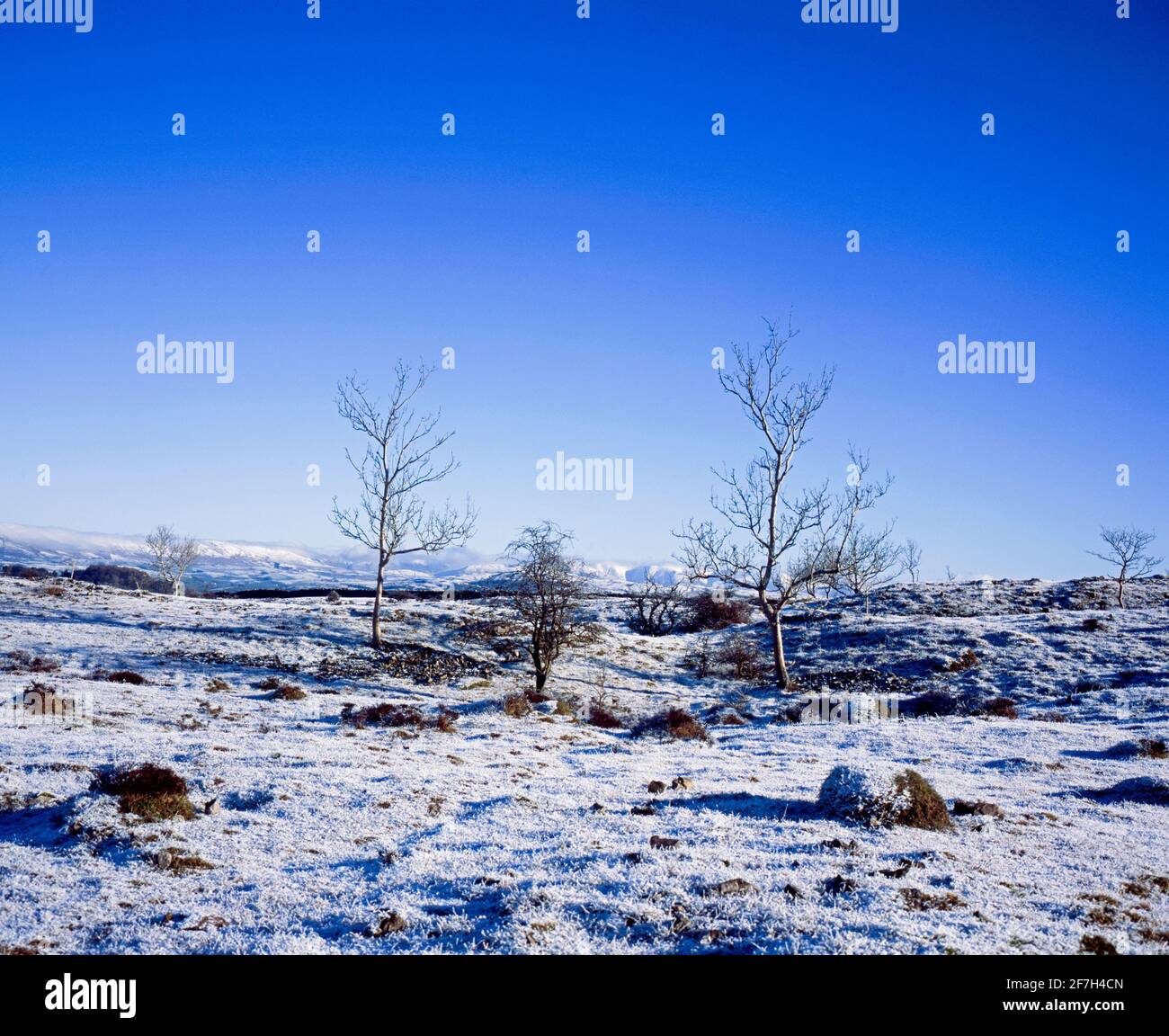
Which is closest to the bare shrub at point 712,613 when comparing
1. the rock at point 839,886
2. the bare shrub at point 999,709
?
the bare shrub at point 999,709

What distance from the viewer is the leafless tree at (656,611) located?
5225cm

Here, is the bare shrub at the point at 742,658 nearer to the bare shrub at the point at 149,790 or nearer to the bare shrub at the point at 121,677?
the bare shrub at the point at 121,677

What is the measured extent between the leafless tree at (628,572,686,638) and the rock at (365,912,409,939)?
45.4 m

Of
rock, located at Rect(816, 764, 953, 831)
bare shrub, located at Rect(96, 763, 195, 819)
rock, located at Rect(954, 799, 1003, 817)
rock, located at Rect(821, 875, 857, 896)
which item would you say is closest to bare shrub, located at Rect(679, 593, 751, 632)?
rock, located at Rect(954, 799, 1003, 817)

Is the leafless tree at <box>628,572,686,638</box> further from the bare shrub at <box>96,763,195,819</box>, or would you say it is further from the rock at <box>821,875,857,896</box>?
the rock at <box>821,875,857,896</box>

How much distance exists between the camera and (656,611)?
179 feet

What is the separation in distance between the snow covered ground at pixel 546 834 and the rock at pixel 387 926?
0.03 m

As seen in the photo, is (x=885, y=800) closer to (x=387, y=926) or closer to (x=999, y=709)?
(x=387, y=926)

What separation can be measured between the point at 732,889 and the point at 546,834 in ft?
10.5

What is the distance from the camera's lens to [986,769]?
48.7 feet

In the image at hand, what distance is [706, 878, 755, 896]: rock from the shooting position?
271 inches
